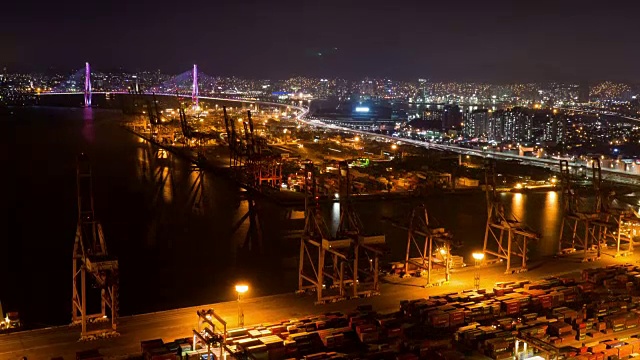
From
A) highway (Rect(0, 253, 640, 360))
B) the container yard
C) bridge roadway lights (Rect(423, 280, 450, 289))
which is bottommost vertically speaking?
highway (Rect(0, 253, 640, 360))

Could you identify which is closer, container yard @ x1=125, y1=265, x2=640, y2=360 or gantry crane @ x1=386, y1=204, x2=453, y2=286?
container yard @ x1=125, y1=265, x2=640, y2=360

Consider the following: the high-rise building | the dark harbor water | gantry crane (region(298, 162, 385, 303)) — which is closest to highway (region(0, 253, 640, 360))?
gantry crane (region(298, 162, 385, 303))

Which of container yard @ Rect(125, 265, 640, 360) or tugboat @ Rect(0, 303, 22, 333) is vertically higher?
container yard @ Rect(125, 265, 640, 360)

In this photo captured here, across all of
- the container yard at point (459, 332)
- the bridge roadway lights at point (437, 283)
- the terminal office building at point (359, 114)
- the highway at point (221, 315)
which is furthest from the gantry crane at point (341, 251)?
the terminal office building at point (359, 114)

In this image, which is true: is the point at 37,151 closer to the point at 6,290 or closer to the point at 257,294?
the point at 6,290

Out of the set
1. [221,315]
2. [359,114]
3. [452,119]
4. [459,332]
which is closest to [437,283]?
[459,332]

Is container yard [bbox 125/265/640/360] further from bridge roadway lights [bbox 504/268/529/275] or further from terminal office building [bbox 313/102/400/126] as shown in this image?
terminal office building [bbox 313/102/400/126]
